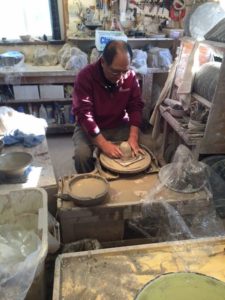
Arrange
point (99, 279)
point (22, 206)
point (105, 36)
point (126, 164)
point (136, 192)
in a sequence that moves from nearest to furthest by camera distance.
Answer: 1. point (99, 279)
2. point (22, 206)
3. point (136, 192)
4. point (126, 164)
5. point (105, 36)

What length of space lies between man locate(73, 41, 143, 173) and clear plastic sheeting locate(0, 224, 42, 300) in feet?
2.52

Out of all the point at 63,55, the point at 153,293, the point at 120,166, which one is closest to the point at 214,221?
the point at 120,166

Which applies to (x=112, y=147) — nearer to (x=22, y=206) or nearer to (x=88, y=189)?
(x=88, y=189)

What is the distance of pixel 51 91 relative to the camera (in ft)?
10.4

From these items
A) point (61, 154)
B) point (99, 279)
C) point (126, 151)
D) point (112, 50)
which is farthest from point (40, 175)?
point (61, 154)

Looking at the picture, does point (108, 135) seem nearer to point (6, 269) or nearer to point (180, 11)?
point (6, 269)

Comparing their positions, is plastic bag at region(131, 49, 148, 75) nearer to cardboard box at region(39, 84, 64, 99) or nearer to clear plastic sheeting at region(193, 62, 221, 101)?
cardboard box at region(39, 84, 64, 99)

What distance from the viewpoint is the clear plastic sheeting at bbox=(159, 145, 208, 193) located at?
1.55 meters

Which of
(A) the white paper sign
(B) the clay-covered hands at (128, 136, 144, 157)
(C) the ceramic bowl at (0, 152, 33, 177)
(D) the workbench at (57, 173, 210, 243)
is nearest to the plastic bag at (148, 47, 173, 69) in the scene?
(A) the white paper sign

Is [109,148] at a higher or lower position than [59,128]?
higher

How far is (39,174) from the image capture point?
1.62 metres

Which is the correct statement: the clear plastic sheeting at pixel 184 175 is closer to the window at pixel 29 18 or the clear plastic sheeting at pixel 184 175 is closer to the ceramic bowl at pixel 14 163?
the ceramic bowl at pixel 14 163

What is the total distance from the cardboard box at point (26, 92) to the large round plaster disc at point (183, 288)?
275 cm

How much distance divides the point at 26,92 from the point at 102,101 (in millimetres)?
1473
